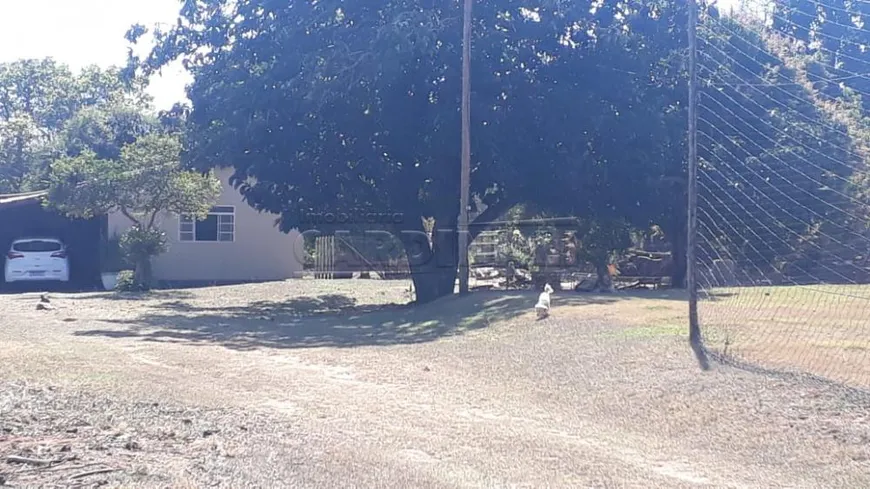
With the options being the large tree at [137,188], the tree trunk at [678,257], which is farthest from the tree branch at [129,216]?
the tree trunk at [678,257]

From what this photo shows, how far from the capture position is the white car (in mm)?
29031

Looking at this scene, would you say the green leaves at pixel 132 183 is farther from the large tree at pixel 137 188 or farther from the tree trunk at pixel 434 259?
the tree trunk at pixel 434 259

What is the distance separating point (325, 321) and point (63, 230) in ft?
49.1

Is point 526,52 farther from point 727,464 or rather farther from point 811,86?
point 727,464

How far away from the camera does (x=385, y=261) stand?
114 ft

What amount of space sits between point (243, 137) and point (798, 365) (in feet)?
49.9

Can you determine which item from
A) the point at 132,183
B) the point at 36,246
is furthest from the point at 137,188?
the point at 36,246

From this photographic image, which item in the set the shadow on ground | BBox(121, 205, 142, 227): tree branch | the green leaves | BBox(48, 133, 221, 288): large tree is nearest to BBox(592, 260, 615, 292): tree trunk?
the shadow on ground

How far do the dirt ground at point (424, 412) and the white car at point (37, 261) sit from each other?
1264 centimetres

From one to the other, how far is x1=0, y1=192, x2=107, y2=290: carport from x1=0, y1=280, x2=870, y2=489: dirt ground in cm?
1509

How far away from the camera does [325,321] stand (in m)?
20.7

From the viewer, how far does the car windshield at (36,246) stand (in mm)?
29719

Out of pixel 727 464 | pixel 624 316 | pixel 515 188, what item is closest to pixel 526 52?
pixel 515 188

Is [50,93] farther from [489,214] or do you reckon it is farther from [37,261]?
[489,214]
